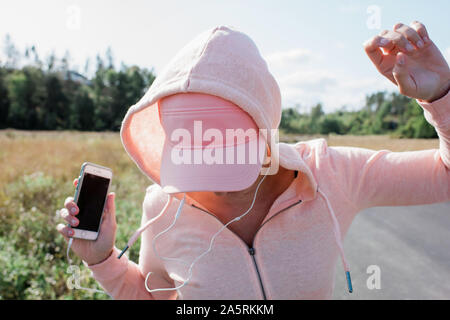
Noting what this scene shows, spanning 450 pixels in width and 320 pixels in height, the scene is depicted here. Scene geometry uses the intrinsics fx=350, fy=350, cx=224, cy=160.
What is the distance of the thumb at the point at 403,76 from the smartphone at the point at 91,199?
135 cm

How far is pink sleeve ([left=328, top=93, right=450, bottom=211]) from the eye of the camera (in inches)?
51.0

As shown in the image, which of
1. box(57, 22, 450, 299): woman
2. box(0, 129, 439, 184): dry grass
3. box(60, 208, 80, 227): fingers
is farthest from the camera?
box(0, 129, 439, 184): dry grass

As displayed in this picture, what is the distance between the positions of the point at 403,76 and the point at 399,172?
1.32ft

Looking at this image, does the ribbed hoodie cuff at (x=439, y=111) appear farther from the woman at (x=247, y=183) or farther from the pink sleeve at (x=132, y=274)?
the pink sleeve at (x=132, y=274)

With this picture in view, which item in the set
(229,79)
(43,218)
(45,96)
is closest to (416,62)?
(229,79)

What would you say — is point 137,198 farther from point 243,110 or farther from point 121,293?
point 243,110

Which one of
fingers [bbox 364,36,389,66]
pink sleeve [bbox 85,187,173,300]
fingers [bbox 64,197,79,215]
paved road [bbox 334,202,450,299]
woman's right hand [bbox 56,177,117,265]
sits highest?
fingers [bbox 364,36,389,66]

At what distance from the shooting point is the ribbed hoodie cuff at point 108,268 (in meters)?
1.61

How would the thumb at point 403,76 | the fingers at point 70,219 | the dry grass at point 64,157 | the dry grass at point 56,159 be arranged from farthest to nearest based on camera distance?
the dry grass at point 56,159 < the dry grass at point 64,157 < the fingers at point 70,219 < the thumb at point 403,76

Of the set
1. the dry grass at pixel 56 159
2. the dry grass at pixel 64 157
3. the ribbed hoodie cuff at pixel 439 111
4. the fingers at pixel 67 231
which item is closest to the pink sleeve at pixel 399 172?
the ribbed hoodie cuff at pixel 439 111

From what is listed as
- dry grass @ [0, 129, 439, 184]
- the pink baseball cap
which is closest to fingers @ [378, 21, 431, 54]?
the pink baseball cap

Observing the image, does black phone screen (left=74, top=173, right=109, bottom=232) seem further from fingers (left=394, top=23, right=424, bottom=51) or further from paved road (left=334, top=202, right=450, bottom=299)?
paved road (left=334, top=202, right=450, bottom=299)

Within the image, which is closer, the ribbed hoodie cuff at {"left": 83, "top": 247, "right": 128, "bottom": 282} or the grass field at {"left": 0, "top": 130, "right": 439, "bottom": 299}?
the ribbed hoodie cuff at {"left": 83, "top": 247, "right": 128, "bottom": 282}

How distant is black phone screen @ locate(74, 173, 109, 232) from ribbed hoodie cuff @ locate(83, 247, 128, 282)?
16 cm
